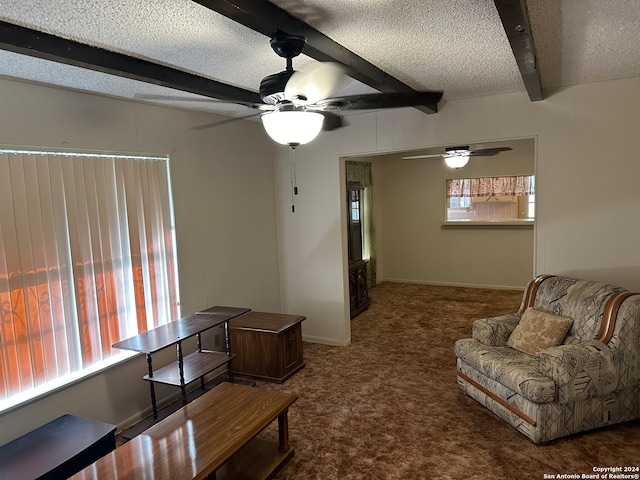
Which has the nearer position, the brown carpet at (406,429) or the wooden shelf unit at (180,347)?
the brown carpet at (406,429)

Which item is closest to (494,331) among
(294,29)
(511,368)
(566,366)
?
(511,368)

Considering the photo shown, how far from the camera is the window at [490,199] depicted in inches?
268

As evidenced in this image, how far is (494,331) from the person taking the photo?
338 cm

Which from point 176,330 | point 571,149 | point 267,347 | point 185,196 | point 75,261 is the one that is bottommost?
point 267,347

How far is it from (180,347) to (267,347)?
1052mm

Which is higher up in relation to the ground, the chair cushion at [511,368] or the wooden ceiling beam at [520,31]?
the wooden ceiling beam at [520,31]

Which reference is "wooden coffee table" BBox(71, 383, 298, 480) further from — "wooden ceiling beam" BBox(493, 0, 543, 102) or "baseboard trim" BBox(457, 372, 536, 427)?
"wooden ceiling beam" BBox(493, 0, 543, 102)

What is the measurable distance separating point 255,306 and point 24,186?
254cm

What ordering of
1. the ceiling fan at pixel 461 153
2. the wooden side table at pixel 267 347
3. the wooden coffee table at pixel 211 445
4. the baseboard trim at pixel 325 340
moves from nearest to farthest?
the wooden coffee table at pixel 211 445, the wooden side table at pixel 267 347, the baseboard trim at pixel 325 340, the ceiling fan at pixel 461 153

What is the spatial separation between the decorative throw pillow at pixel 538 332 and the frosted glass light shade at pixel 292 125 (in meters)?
2.32

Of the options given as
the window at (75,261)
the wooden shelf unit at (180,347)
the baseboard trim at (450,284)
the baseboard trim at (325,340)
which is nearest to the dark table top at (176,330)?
the wooden shelf unit at (180,347)

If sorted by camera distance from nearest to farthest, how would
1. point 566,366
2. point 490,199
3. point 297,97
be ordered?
point 297,97
point 566,366
point 490,199

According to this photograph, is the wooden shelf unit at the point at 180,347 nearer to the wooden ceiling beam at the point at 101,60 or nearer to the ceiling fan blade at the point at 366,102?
the wooden ceiling beam at the point at 101,60

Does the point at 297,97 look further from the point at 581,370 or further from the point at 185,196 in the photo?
the point at 581,370
